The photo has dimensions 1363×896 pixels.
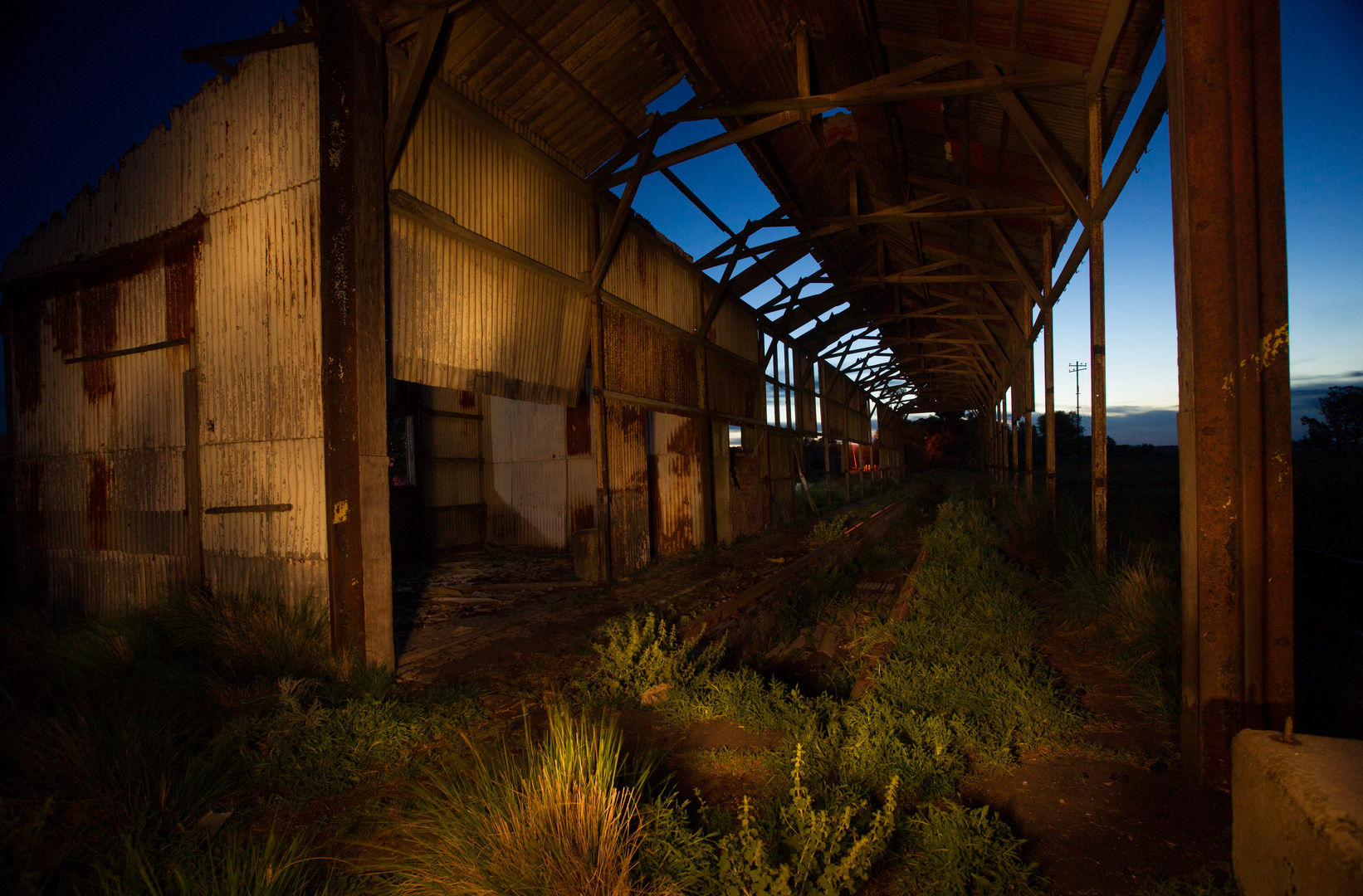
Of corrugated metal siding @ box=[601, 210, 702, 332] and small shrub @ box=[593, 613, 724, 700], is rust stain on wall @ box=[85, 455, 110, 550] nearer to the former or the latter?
small shrub @ box=[593, 613, 724, 700]

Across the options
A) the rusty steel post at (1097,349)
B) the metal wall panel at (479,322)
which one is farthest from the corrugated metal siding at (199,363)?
the rusty steel post at (1097,349)

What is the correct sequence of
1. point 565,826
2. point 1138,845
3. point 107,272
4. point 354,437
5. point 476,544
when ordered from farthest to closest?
point 476,544, point 107,272, point 354,437, point 1138,845, point 565,826

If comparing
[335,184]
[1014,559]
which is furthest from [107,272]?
[1014,559]

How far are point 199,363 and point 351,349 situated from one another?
2053mm

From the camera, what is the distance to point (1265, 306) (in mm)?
2859

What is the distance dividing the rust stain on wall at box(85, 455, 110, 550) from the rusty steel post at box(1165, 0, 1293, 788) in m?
9.56

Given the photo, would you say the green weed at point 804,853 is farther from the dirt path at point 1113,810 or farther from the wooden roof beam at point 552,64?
the wooden roof beam at point 552,64

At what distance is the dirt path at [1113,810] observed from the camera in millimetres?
2555

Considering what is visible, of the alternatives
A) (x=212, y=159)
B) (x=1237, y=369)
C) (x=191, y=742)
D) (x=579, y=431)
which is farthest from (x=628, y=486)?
(x=1237, y=369)

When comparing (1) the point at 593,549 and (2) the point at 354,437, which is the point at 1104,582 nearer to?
(1) the point at 593,549

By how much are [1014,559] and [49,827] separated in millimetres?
10540

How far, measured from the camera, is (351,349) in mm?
4969

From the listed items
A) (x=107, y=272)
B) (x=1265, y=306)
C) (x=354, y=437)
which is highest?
(x=107, y=272)

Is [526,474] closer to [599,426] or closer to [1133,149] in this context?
[599,426]
